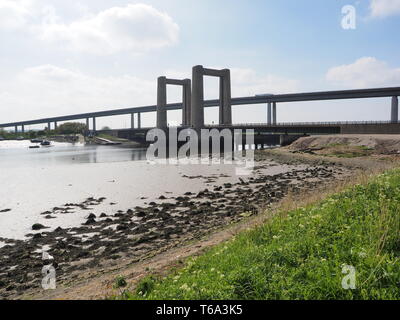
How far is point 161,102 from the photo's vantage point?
410 feet

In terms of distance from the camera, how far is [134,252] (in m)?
10.9

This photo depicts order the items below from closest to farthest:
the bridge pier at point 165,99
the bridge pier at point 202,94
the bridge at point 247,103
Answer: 1. the bridge at point 247,103
2. the bridge pier at point 202,94
3. the bridge pier at point 165,99

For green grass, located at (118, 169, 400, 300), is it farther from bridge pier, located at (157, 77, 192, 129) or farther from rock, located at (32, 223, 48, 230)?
bridge pier, located at (157, 77, 192, 129)

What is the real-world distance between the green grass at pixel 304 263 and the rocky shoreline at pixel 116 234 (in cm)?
440

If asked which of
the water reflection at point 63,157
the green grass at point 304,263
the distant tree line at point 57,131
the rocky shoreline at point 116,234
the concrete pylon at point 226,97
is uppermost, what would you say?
the concrete pylon at point 226,97

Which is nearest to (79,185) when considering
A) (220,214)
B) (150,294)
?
(220,214)

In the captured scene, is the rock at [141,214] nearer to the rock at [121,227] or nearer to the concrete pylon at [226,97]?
the rock at [121,227]

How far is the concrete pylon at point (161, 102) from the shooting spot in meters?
122

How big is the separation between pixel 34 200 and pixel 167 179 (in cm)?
1242

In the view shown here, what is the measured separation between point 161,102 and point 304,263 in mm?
123864

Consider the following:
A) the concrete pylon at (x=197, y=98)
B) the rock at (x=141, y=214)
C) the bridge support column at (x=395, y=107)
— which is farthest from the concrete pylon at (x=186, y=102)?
the rock at (x=141, y=214)

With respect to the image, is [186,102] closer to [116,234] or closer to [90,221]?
[90,221]

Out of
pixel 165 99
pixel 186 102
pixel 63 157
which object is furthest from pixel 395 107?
pixel 63 157
